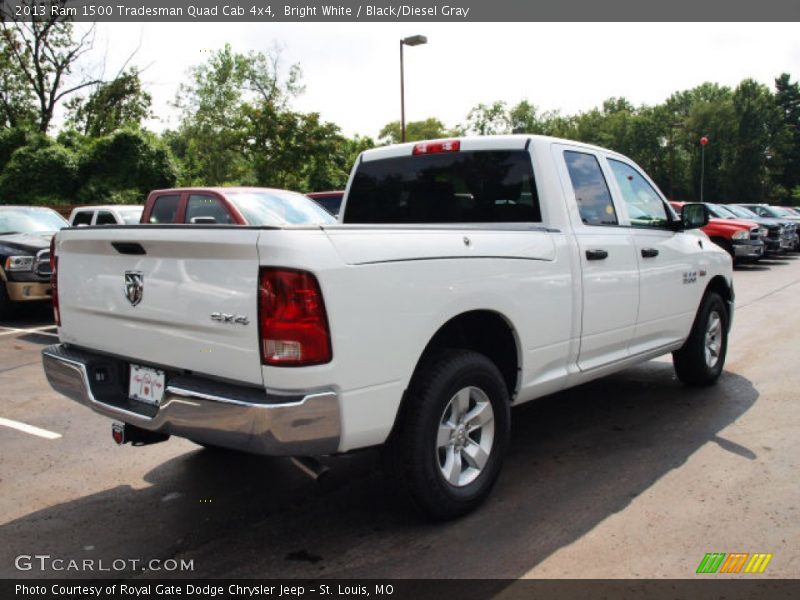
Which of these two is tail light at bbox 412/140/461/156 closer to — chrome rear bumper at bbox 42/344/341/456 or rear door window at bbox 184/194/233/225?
chrome rear bumper at bbox 42/344/341/456

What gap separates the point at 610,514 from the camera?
335cm

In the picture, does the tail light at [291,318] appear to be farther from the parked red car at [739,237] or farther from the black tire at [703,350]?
the parked red car at [739,237]

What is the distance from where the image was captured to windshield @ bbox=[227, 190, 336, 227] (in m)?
9.74

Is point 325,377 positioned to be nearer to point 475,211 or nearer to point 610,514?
point 610,514

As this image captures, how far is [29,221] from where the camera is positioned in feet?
36.3

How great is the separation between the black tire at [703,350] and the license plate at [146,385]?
4.19 meters

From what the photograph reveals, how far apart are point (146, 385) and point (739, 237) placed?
16.8 m

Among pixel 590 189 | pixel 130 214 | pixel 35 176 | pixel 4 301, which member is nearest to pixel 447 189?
pixel 590 189

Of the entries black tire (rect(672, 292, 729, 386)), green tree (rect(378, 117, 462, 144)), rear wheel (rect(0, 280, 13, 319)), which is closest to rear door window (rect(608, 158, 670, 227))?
black tire (rect(672, 292, 729, 386))

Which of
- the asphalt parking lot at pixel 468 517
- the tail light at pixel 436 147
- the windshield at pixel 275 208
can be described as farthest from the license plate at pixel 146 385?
the windshield at pixel 275 208

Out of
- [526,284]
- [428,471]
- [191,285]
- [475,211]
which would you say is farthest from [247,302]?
[475,211]

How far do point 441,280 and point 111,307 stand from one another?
158cm

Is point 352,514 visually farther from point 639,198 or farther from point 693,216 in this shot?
point 693,216

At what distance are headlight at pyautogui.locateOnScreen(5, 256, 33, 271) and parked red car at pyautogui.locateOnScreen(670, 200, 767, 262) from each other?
14.0m
